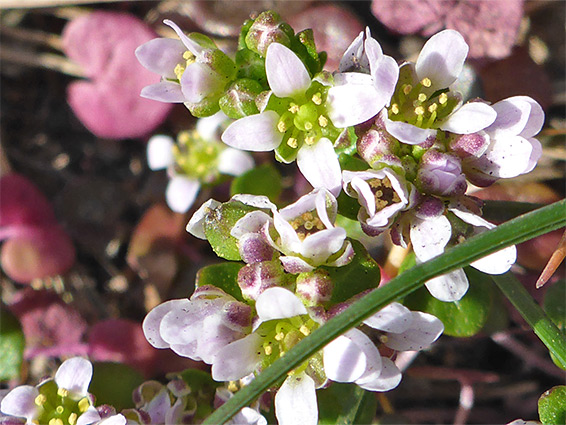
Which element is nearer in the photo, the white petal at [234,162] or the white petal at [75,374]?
the white petal at [75,374]

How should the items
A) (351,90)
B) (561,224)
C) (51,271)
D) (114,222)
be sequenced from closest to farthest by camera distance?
(561,224) < (351,90) < (51,271) < (114,222)

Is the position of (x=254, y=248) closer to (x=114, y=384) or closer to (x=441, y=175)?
(x=441, y=175)

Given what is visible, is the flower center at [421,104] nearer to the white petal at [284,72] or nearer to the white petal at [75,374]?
the white petal at [284,72]

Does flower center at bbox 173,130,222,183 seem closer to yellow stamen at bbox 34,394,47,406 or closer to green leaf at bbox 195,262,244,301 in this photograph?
green leaf at bbox 195,262,244,301

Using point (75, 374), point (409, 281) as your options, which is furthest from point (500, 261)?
point (75, 374)

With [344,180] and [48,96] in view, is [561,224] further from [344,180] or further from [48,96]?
[48,96]

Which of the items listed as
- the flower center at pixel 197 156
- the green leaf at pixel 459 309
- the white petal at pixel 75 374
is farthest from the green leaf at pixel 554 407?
the flower center at pixel 197 156

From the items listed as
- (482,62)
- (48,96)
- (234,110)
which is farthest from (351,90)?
(48,96)
